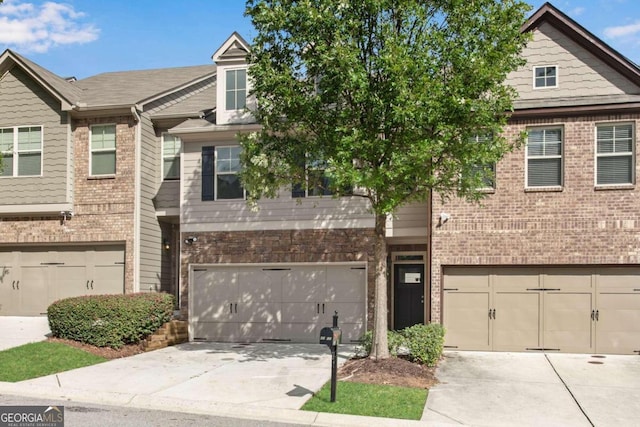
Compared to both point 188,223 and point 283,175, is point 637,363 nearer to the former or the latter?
point 283,175

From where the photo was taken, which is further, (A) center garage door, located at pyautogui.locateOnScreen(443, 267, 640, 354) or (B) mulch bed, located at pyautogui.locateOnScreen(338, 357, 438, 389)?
(A) center garage door, located at pyautogui.locateOnScreen(443, 267, 640, 354)

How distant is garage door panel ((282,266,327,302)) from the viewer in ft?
57.3

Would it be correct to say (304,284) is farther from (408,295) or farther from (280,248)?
(408,295)

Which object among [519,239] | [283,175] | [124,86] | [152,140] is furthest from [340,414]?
[124,86]

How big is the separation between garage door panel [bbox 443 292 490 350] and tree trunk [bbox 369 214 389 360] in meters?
3.12

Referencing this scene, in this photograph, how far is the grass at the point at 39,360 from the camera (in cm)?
1236

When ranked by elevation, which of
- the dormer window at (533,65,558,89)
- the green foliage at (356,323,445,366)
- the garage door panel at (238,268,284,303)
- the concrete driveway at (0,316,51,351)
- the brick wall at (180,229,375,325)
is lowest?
the concrete driveway at (0,316,51,351)

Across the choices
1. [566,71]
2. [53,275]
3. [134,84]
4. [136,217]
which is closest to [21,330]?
[53,275]

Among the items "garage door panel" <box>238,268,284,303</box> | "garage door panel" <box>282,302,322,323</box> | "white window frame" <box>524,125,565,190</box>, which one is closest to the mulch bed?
"garage door panel" <box>282,302,322,323</box>

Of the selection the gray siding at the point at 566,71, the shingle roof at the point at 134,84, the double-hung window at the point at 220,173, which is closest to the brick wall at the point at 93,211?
the shingle roof at the point at 134,84

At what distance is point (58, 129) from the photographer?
18.9 meters

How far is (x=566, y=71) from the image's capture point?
15.7 metres

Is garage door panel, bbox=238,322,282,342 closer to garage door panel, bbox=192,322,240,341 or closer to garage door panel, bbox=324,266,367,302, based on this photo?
garage door panel, bbox=192,322,240,341

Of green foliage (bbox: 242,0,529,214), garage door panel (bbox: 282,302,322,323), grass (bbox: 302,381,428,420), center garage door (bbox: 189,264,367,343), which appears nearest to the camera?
grass (bbox: 302,381,428,420)
